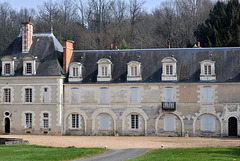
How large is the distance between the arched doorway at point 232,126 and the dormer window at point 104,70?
30.5ft

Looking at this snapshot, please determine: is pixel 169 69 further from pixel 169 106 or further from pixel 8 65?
pixel 8 65

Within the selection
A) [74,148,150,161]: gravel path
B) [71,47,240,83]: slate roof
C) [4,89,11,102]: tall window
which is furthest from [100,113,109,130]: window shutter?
[74,148,150,161]: gravel path

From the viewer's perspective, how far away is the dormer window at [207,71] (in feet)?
108

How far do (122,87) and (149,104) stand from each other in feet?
7.82

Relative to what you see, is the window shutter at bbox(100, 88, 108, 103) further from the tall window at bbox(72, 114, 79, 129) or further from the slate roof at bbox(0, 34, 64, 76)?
the slate roof at bbox(0, 34, 64, 76)

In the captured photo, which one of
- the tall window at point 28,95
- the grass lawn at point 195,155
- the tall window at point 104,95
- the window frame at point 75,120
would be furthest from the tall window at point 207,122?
the tall window at point 28,95

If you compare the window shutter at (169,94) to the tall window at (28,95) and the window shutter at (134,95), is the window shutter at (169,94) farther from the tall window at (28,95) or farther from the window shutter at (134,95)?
the tall window at (28,95)

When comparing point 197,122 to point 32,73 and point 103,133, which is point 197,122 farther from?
point 32,73

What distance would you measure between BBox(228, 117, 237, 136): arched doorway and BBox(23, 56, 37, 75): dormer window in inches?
595

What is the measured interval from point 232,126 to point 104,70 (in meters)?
10.3

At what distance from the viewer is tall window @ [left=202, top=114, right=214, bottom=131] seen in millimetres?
32594

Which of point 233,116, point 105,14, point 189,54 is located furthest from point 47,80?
point 105,14

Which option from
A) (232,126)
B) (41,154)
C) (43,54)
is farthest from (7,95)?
(232,126)

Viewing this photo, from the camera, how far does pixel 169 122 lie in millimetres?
33312
